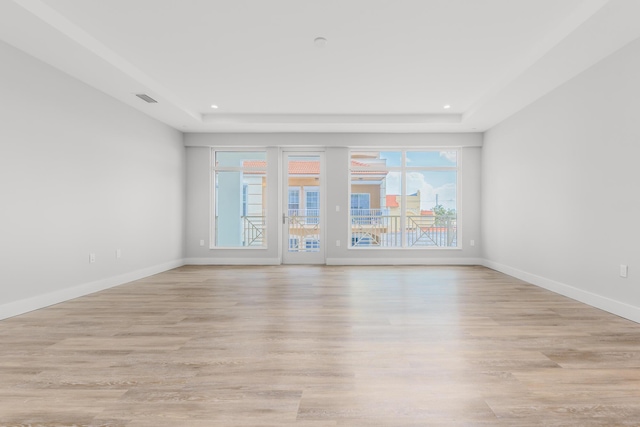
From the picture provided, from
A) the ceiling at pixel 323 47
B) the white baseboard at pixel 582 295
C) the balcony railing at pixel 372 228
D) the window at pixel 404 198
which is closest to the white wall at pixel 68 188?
the ceiling at pixel 323 47

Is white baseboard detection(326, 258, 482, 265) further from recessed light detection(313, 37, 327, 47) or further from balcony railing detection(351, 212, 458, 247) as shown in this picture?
recessed light detection(313, 37, 327, 47)

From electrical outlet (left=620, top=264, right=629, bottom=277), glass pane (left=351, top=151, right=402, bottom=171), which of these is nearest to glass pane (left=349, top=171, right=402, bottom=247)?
glass pane (left=351, top=151, right=402, bottom=171)

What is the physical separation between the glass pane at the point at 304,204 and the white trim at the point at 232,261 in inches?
19.3

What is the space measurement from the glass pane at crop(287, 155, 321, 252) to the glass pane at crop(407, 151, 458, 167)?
1.92 meters

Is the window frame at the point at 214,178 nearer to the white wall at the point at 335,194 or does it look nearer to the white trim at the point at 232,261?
the white wall at the point at 335,194

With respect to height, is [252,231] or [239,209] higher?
[239,209]

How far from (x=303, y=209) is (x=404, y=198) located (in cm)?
208

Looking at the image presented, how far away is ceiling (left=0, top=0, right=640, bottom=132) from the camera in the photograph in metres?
2.66

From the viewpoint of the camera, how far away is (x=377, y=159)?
6512mm

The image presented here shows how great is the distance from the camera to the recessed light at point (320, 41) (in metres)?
3.11

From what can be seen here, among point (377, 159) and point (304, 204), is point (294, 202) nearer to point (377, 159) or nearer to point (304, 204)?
point (304, 204)

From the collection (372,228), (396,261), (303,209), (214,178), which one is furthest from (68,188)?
(396,261)

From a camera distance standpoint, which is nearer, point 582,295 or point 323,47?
point 323,47

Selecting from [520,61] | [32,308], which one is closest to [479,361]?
[520,61]
